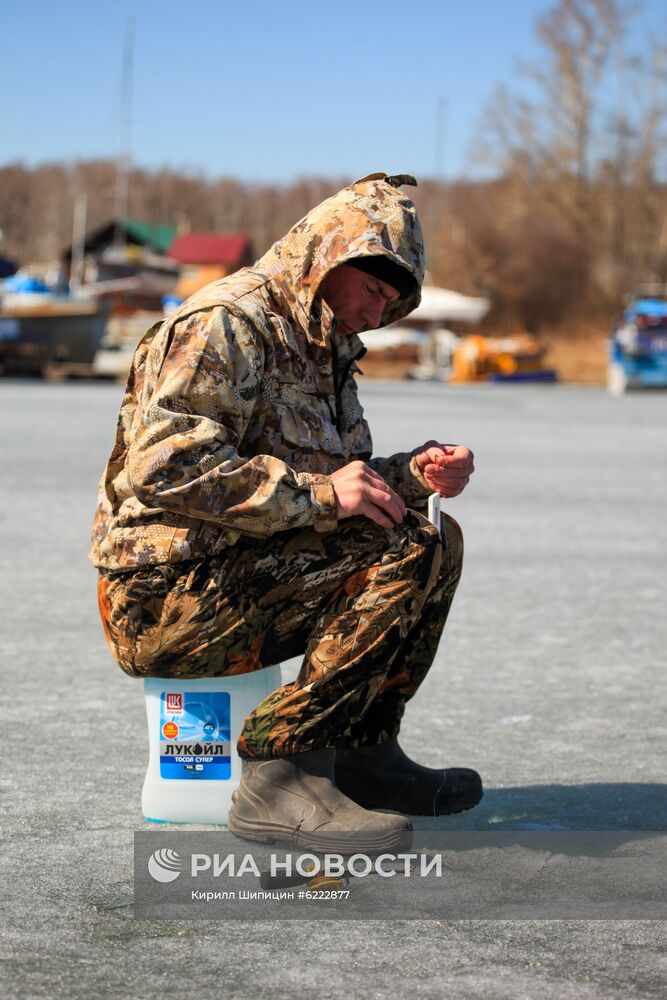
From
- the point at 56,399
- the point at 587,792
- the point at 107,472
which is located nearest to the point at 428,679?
the point at 587,792

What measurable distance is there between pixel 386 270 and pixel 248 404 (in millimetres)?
460

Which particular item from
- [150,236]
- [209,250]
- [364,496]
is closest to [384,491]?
[364,496]

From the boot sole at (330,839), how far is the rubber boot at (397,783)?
0.28 meters

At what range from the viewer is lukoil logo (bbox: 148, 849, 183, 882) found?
3.08 meters

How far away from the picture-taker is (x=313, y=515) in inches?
123

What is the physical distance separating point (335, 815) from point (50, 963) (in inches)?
30.7

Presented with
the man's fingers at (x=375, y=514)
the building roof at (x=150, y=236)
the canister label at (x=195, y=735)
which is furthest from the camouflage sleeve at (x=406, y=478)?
the building roof at (x=150, y=236)

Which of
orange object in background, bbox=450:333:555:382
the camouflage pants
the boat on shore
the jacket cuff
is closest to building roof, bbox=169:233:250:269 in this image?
orange object in background, bbox=450:333:555:382

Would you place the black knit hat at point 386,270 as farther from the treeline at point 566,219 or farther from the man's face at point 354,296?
the treeline at point 566,219

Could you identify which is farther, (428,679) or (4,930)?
(428,679)

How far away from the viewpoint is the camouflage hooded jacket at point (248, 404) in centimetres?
305

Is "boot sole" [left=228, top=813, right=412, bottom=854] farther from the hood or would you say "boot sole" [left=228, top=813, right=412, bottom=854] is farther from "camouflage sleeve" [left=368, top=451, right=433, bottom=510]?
the hood

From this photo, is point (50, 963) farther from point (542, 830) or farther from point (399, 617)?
point (542, 830)

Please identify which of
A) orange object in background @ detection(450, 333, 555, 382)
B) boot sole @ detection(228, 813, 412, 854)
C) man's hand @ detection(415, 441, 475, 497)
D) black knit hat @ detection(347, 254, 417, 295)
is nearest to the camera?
boot sole @ detection(228, 813, 412, 854)
